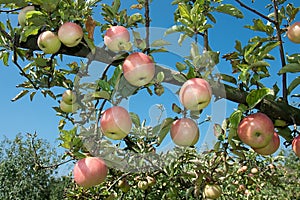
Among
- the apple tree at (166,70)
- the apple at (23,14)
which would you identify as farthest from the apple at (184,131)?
the apple at (23,14)

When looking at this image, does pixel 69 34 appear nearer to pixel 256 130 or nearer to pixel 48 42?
pixel 48 42

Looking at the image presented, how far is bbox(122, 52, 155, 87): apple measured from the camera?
42.9 inches

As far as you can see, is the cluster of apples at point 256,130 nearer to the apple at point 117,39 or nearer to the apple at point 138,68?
the apple at point 138,68

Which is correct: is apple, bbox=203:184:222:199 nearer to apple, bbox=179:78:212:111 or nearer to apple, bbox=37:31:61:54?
apple, bbox=179:78:212:111

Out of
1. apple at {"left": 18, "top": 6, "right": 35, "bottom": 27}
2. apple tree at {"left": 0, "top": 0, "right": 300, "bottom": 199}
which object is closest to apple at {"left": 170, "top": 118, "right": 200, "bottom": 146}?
apple tree at {"left": 0, "top": 0, "right": 300, "bottom": 199}

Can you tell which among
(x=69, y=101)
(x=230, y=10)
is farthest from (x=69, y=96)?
(x=230, y=10)

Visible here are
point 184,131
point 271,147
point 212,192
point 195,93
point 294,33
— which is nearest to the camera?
point 195,93

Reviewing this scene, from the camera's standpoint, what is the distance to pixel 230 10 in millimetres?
1338

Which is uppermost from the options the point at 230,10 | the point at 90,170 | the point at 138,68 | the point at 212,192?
the point at 230,10

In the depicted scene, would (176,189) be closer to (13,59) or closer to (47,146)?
(13,59)

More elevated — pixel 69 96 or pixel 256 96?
pixel 256 96

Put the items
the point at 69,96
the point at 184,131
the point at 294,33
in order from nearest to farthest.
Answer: the point at 184,131 → the point at 294,33 → the point at 69,96

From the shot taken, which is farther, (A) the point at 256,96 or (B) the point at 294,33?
(B) the point at 294,33

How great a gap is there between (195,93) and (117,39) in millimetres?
330
